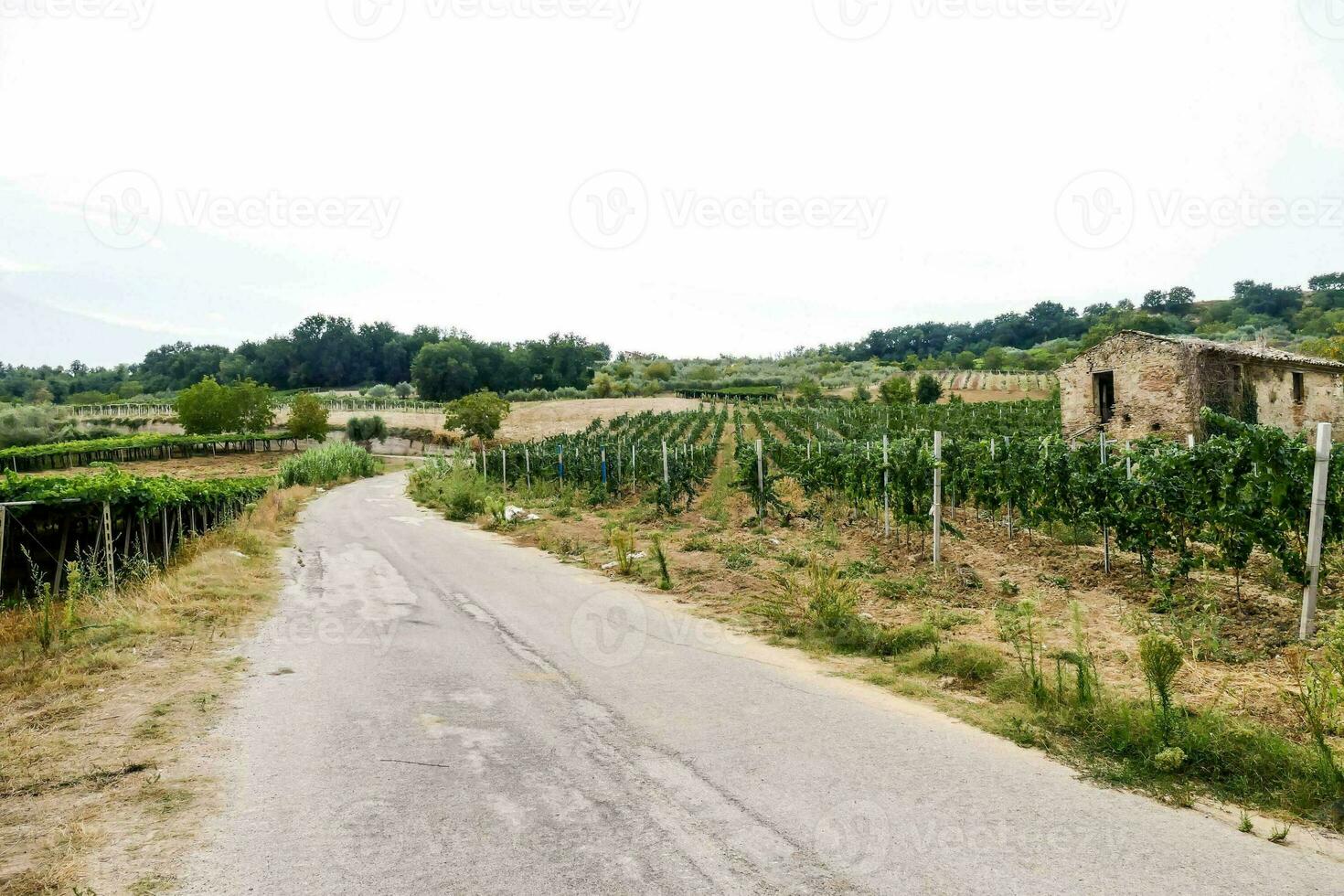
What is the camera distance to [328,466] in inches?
1722

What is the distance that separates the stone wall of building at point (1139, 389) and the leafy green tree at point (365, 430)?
61.3 metres

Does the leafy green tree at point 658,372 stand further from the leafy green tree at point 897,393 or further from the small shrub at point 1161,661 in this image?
the small shrub at point 1161,661

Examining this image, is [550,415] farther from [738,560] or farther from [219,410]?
[738,560]

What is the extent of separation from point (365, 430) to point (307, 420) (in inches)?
318

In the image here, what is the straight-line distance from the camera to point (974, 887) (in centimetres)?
356

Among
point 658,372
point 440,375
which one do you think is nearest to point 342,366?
point 440,375

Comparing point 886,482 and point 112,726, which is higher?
point 886,482

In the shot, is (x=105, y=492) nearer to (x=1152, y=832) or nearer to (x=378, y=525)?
(x=378, y=525)

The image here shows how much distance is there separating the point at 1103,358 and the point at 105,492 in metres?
26.6

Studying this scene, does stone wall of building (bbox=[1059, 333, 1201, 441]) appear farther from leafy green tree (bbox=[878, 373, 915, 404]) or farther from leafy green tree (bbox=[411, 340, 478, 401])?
leafy green tree (bbox=[411, 340, 478, 401])

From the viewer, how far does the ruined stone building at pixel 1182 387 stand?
23.2 m

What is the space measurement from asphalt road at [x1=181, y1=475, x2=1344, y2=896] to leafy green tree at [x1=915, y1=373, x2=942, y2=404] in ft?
228

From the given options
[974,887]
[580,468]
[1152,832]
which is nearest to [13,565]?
[974,887]

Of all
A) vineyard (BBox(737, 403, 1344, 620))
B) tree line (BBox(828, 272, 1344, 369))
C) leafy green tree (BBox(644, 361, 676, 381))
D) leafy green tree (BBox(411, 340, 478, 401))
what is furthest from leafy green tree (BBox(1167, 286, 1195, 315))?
vineyard (BBox(737, 403, 1344, 620))
